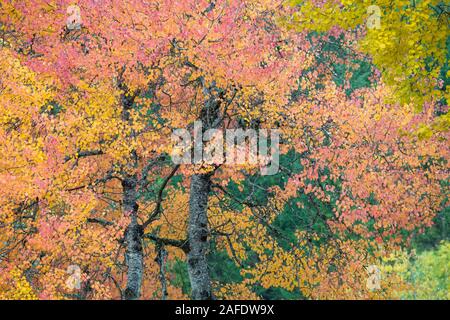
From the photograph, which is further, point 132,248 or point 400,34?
point 132,248

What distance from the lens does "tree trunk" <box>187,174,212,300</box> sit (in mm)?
18391

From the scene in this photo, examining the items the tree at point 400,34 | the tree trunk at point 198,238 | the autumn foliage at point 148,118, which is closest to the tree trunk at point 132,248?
the autumn foliage at point 148,118

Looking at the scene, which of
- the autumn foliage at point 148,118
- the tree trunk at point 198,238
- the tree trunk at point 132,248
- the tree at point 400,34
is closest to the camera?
the tree at point 400,34

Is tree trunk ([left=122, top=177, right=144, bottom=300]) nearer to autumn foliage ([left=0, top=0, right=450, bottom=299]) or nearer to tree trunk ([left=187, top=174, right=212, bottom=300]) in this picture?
autumn foliage ([left=0, top=0, right=450, bottom=299])

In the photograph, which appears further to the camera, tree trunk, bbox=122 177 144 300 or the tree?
tree trunk, bbox=122 177 144 300

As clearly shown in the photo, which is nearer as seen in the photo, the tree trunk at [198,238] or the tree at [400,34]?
the tree at [400,34]

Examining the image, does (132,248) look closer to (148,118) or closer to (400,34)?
(148,118)

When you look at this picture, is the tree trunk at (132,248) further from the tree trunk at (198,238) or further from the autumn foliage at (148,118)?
the tree trunk at (198,238)

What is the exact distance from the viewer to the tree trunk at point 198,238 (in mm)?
18391

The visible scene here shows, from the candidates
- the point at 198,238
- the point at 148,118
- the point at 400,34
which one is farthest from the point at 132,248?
the point at 400,34

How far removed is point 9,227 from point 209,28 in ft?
21.2

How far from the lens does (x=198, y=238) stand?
18547mm

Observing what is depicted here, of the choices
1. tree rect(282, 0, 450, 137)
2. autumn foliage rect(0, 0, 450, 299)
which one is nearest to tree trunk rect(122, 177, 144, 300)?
autumn foliage rect(0, 0, 450, 299)
